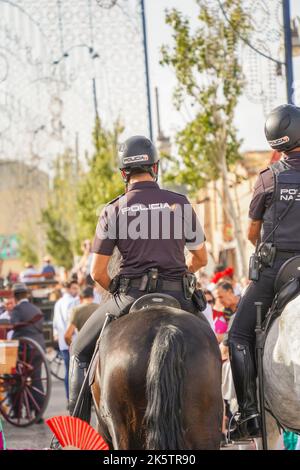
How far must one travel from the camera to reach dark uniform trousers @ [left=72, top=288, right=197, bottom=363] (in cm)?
685

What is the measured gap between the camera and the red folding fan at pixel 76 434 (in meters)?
5.77

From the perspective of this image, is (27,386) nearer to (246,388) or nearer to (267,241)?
(246,388)

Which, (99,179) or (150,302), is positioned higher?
(99,179)

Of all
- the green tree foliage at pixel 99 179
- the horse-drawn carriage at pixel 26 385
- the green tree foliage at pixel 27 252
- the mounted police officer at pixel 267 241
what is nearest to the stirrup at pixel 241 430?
the mounted police officer at pixel 267 241

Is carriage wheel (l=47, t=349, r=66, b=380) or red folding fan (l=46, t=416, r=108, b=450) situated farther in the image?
carriage wheel (l=47, t=349, r=66, b=380)

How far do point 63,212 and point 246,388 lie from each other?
5205 centimetres

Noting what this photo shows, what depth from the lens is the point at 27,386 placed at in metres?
15.0

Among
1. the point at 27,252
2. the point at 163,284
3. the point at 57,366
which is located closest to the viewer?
the point at 163,284

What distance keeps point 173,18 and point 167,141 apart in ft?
9.70

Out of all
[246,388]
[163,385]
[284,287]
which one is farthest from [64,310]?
[163,385]

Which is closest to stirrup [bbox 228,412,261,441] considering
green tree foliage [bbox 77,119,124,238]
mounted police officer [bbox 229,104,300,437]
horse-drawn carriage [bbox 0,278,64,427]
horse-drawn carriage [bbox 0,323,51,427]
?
mounted police officer [bbox 229,104,300,437]

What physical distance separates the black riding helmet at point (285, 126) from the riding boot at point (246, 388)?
141cm

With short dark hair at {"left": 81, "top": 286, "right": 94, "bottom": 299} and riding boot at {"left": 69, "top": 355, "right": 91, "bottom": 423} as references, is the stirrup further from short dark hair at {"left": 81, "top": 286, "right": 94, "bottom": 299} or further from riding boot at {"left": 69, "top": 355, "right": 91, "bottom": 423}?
short dark hair at {"left": 81, "top": 286, "right": 94, "bottom": 299}

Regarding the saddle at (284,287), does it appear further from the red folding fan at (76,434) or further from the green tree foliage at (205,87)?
the green tree foliage at (205,87)
